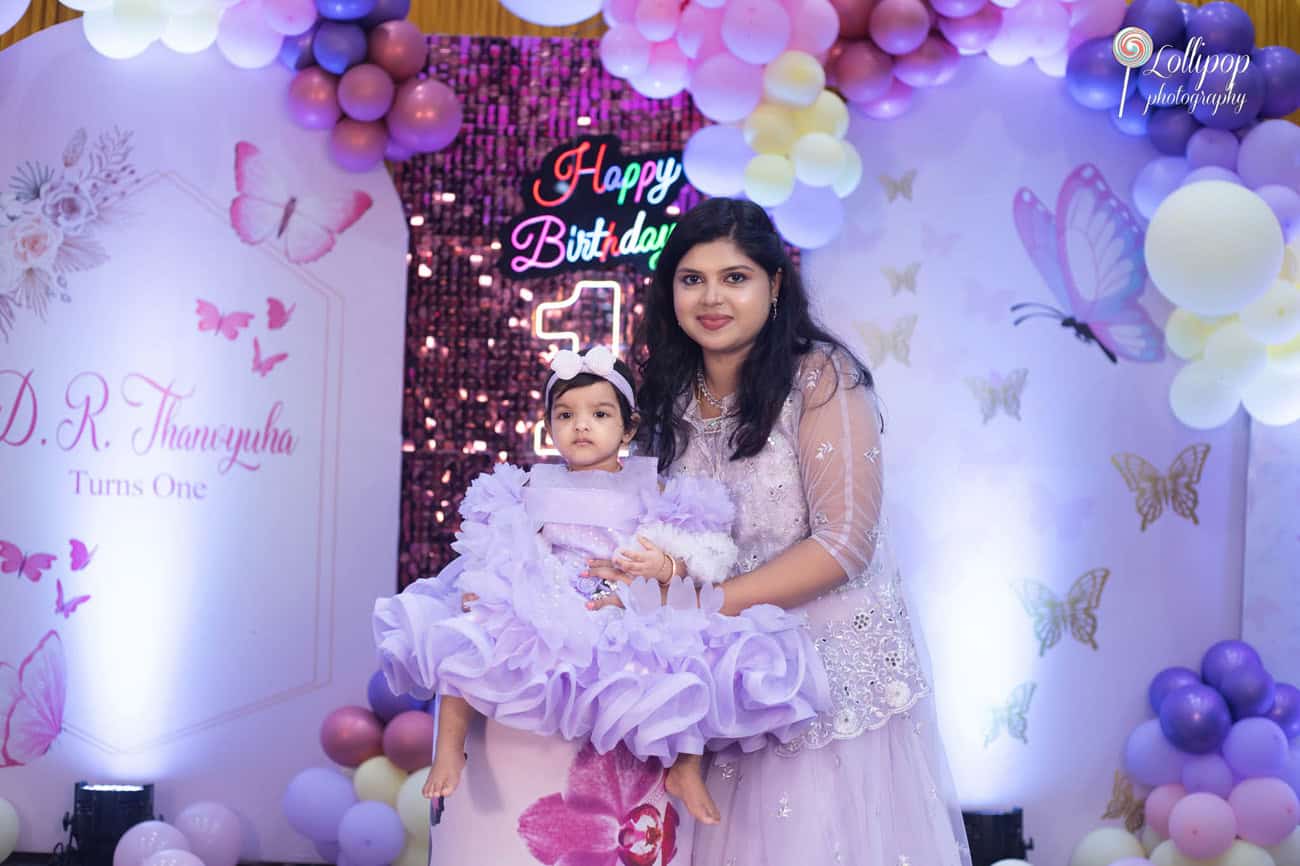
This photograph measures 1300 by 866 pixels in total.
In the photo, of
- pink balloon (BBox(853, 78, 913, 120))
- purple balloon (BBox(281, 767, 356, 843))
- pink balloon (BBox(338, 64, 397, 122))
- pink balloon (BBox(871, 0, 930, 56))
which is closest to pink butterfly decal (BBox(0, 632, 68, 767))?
purple balloon (BBox(281, 767, 356, 843))

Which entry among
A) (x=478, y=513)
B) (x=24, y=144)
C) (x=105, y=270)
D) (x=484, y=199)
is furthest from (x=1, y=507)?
(x=478, y=513)

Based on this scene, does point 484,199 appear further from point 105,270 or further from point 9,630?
point 9,630

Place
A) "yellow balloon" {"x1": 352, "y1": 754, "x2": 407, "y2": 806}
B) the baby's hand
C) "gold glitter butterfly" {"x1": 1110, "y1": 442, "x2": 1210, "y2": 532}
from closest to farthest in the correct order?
the baby's hand → "yellow balloon" {"x1": 352, "y1": 754, "x2": 407, "y2": 806} → "gold glitter butterfly" {"x1": 1110, "y1": 442, "x2": 1210, "y2": 532}

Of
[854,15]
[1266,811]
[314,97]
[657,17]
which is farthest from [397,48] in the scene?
[1266,811]

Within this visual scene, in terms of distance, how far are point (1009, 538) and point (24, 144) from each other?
4.00m

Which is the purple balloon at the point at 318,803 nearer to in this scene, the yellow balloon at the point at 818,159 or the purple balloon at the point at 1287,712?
the yellow balloon at the point at 818,159

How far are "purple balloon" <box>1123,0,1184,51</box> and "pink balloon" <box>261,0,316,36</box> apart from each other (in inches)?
114

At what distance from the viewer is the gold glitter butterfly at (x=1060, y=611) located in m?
5.08

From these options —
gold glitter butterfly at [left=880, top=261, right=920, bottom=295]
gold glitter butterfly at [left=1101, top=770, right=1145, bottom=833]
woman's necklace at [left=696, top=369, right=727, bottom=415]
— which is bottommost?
gold glitter butterfly at [left=1101, top=770, right=1145, bottom=833]

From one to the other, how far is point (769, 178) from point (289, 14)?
1.76 metres

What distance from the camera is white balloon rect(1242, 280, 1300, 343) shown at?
4.57m

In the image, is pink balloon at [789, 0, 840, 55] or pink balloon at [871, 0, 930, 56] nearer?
pink balloon at [789, 0, 840, 55]

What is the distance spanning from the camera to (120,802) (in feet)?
15.8

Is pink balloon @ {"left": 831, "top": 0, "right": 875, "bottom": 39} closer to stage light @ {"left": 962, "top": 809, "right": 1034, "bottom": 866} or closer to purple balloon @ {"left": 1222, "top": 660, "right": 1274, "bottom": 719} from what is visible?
purple balloon @ {"left": 1222, "top": 660, "right": 1274, "bottom": 719}
